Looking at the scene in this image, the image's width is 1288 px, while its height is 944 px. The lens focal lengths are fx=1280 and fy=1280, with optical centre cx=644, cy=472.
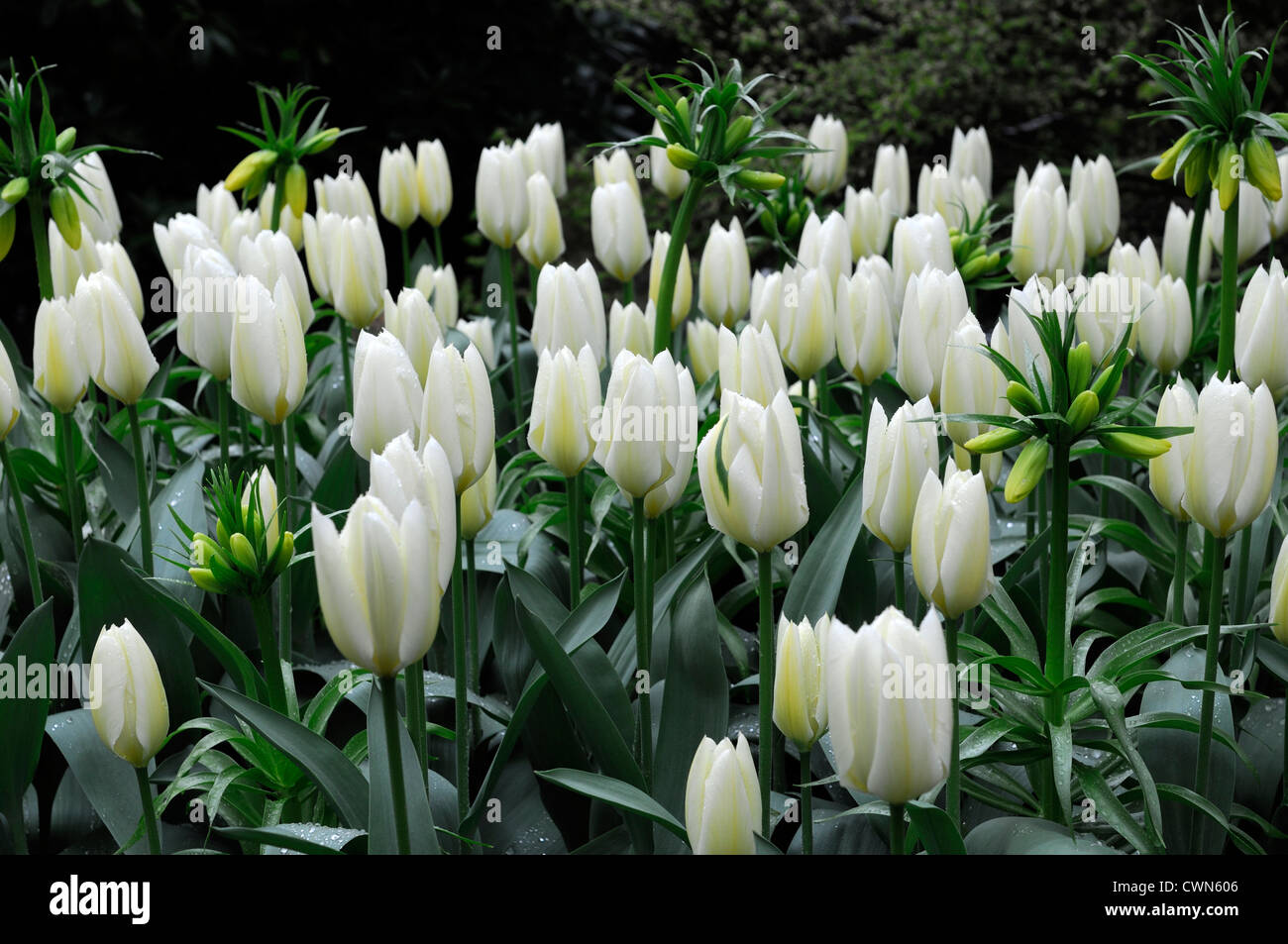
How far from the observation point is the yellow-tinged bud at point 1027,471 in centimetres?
149

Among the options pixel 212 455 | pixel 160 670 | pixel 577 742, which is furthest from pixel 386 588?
pixel 212 455

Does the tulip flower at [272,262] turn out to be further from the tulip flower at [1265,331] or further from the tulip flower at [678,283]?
the tulip flower at [1265,331]

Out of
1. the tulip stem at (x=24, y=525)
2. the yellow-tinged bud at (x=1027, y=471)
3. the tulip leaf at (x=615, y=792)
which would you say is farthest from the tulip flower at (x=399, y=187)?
the yellow-tinged bud at (x=1027, y=471)

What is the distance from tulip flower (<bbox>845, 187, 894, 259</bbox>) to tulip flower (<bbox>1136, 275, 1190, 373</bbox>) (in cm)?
95

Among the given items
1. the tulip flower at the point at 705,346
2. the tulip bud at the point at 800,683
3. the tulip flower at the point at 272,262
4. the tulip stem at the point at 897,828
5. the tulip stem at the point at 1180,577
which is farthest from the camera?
the tulip flower at the point at 705,346

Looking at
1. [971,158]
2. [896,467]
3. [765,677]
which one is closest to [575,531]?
[765,677]

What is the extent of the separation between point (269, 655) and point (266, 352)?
0.50 m

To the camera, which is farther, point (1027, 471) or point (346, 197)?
point (346, 197)

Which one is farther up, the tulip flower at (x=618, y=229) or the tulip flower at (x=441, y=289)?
the tulip flower at (x=618, y=229)

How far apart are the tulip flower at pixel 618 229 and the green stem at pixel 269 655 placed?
5.14ft

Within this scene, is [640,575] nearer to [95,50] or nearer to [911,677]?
[911,677]

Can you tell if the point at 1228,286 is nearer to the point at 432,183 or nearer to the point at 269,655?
the point at 269,655

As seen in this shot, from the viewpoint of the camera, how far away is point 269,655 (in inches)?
Answer: 69.5

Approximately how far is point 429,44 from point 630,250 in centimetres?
546
